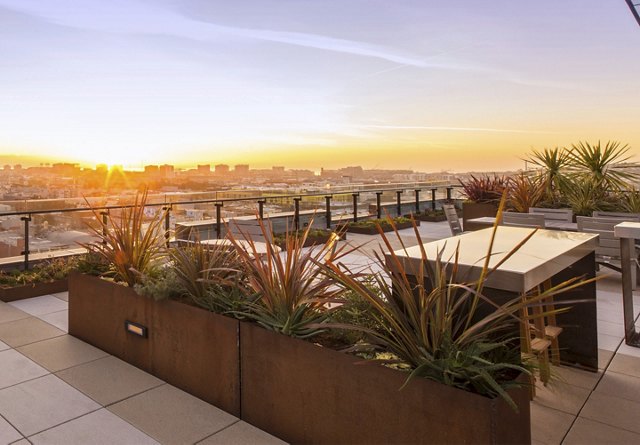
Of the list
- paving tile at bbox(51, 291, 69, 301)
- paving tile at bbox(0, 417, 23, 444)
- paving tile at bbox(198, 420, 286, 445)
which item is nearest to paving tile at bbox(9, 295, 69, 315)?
paving tile at bbox(51, 291, 69, 301)

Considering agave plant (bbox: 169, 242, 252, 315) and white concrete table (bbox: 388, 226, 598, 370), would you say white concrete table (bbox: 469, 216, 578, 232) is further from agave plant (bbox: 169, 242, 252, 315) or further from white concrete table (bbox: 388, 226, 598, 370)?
agave plant (bbox: 169, 242, 252, 315)

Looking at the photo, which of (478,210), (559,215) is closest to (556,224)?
(559,215)

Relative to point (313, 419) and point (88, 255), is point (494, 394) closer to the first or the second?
point (313, 419)

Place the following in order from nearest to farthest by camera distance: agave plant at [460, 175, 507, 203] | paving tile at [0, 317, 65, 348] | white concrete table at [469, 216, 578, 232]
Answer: paving tile at [0, 317, 65, 348]
white concrete table at [469, 216, 578, 232]
agave plant at [460, 175, 507, 203]

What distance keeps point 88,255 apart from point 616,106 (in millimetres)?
14964

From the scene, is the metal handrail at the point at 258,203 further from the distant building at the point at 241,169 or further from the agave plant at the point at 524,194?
the distant building at the point at 241,169

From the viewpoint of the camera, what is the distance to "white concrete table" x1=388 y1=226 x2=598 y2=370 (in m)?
1.84

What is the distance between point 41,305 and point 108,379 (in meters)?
2.32

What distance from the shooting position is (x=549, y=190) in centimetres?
759

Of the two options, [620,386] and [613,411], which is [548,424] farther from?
[620,386]

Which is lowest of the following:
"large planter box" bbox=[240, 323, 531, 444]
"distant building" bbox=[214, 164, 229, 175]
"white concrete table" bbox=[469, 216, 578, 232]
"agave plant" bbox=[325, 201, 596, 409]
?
"large planter box" bbox=[240, 323, 531, 444]

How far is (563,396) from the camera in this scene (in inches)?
97.0

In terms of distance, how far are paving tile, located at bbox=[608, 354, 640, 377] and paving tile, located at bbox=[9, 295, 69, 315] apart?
487cm

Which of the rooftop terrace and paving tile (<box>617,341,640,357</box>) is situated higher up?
paving tile (<box>617,341,640,357</box>)
